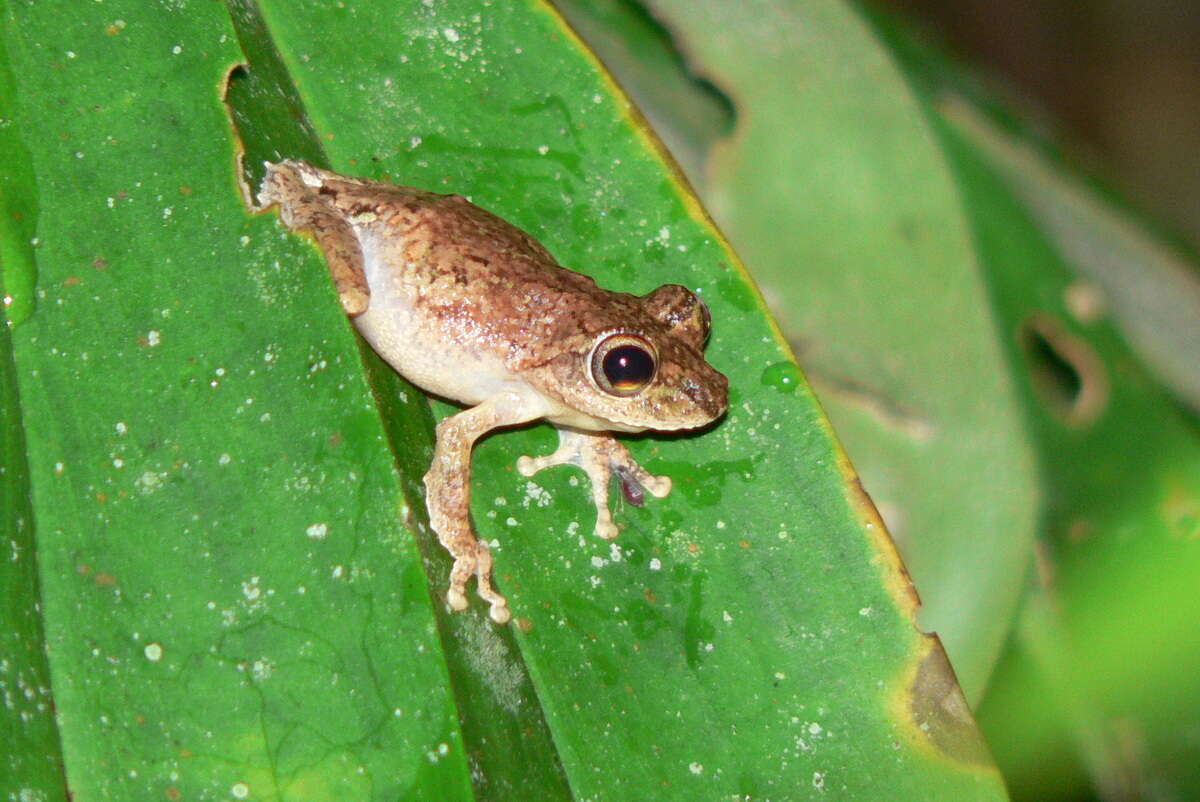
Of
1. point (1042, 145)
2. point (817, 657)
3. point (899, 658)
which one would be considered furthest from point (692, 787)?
point (1042, 145)

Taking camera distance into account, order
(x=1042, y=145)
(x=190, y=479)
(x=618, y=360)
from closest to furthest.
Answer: (x=190, y=479) < (x=618, y=360) < (x=1042, y=145)

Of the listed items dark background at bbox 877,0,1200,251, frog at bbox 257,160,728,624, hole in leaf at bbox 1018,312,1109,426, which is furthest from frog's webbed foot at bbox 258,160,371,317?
dark background at bbox 877,0,1200,251

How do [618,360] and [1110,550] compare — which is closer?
[618,360]

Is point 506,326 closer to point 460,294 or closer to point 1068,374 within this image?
point 460,294

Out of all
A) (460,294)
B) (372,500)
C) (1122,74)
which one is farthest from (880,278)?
(1122,74)

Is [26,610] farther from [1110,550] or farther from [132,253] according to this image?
[1110,550]

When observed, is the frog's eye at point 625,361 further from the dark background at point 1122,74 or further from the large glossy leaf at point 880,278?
the dark background at point 1122,74

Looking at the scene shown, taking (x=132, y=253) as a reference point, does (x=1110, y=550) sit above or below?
below

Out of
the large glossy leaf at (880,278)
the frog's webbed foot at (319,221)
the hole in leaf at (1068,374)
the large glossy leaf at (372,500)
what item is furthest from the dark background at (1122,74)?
the frog's webbed foot at (319,221)
